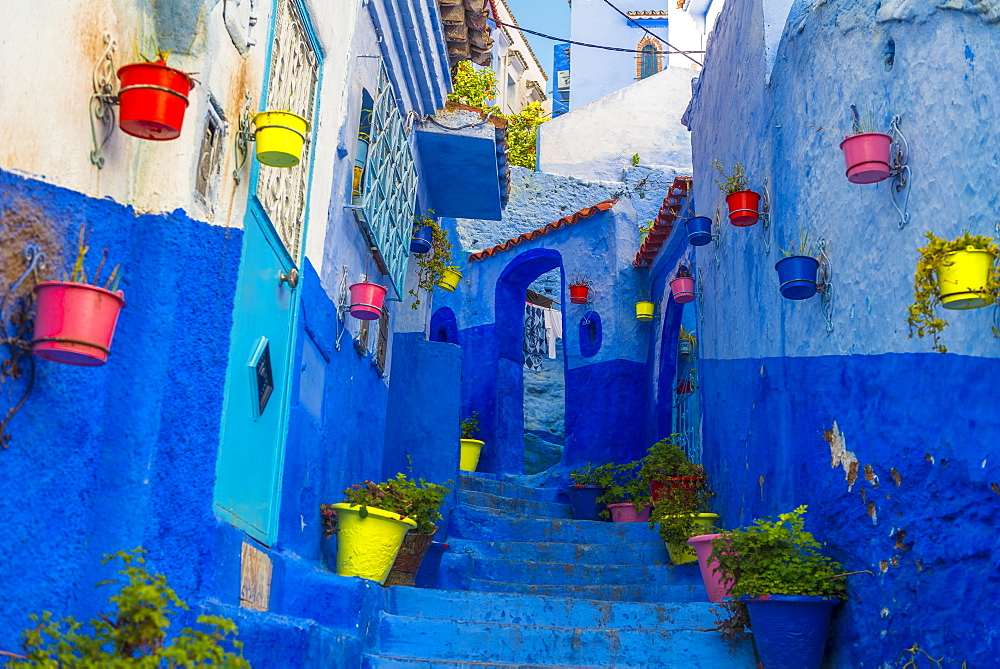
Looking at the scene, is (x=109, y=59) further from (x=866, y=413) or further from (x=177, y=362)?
(x=866, y=413)

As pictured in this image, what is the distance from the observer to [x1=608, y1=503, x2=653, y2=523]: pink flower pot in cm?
999

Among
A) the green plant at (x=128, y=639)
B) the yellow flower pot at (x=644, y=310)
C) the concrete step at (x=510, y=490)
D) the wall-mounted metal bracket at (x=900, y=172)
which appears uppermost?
the yellow flower pot at (x=644, y=310)

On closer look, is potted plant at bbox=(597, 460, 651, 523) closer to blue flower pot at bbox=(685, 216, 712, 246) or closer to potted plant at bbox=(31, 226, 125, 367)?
blue flower pot at bbox=(685, 216, 712, 246)

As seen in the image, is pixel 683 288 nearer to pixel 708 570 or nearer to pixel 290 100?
pixel 708 570

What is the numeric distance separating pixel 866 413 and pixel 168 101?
13.2 feet

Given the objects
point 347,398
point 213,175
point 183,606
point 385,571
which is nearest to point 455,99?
point 347,398

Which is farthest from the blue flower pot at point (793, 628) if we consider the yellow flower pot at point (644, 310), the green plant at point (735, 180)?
the yellow flower pot at point (644, 310)

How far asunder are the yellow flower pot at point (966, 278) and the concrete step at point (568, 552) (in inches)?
170

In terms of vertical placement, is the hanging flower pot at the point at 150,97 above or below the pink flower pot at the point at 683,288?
below

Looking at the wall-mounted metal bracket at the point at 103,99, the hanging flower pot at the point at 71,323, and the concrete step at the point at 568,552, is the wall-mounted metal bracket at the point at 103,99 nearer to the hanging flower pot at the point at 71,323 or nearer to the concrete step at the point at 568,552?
the hanging flower pot at the point at 71,323

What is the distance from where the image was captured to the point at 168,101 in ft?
10.9

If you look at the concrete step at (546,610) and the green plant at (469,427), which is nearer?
the concrete step at (546,610)

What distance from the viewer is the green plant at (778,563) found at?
17.8 feet

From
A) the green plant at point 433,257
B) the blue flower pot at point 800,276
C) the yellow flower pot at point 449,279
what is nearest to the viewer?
the blue flower pot at point 800,276
